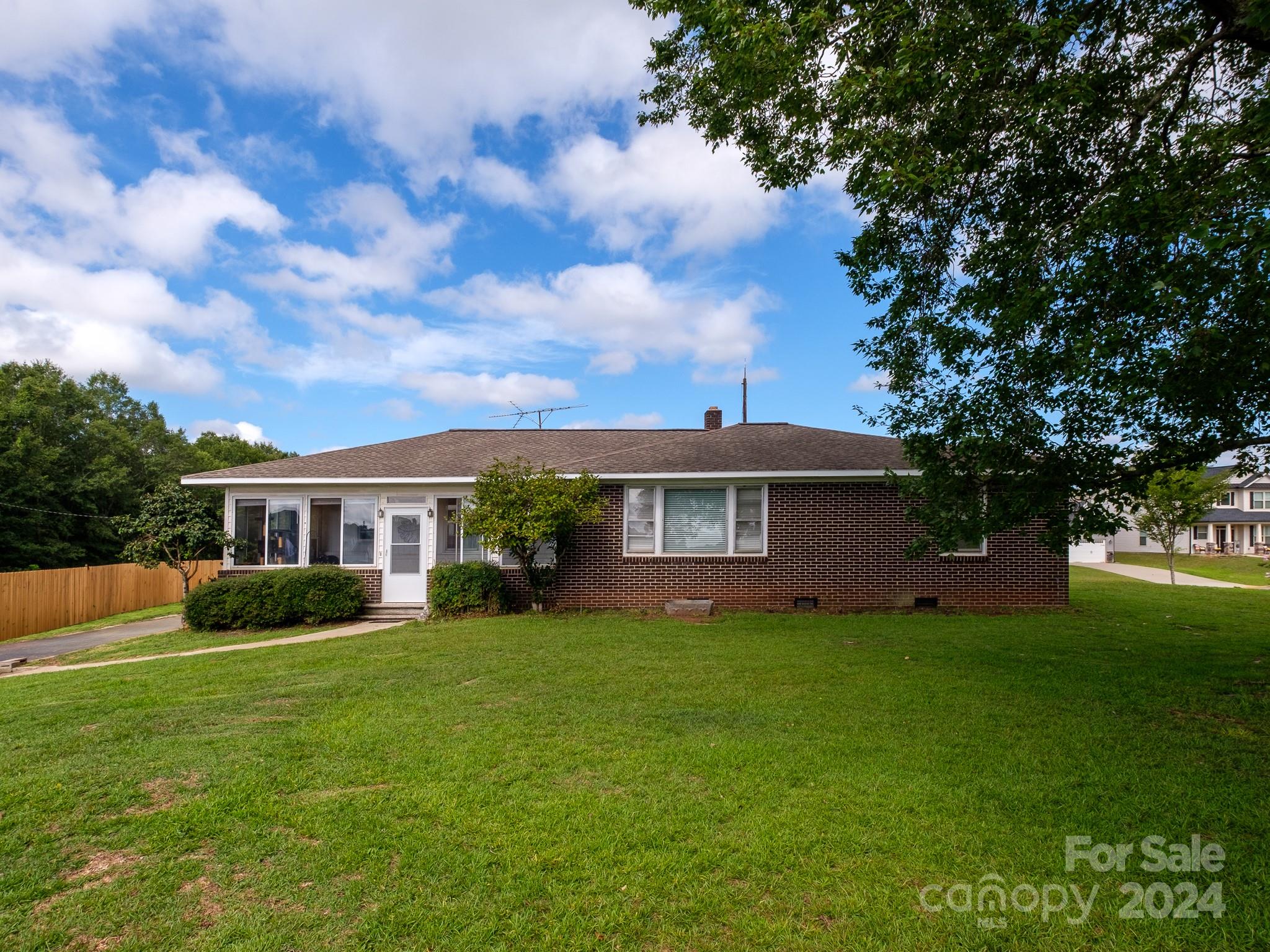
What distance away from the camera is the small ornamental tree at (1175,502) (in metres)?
18.4

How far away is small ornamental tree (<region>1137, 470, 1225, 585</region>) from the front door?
1835cm

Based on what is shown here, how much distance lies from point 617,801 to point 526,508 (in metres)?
8.72

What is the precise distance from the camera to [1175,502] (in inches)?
773

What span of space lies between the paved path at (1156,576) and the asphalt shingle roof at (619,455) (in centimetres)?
1332

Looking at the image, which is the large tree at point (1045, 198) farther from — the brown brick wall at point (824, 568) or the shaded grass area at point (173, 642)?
the shaded grass area at point (173, 642)

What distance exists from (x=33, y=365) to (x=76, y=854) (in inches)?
1930

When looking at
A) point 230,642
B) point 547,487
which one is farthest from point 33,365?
point 547,487

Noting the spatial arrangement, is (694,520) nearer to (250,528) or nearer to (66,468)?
(250,528)

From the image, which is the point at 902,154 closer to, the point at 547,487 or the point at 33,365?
the point at 547,487

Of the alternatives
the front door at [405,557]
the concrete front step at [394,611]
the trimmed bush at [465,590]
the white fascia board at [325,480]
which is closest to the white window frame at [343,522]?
the front door at [405,557]

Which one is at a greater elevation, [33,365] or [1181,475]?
[33,365]

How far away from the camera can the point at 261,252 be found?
1852cm

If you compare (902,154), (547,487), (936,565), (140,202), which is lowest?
(936,565)

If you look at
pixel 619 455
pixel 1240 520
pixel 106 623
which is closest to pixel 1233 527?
pixel 1240 520
